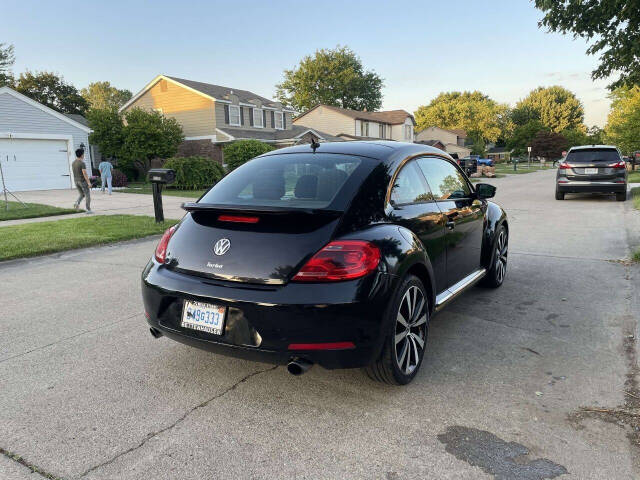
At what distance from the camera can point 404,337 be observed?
320 centimetres

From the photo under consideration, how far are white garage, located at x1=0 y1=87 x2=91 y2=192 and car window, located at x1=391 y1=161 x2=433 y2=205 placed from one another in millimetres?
23106

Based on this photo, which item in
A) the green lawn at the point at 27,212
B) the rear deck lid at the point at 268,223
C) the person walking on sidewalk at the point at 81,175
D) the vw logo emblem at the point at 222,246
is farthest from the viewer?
the person walking on sidewalk at the point at 81,175

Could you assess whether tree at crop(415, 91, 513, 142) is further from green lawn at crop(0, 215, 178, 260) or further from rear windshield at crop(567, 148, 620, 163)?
green lawn at crop(0, 215, 178, 260)

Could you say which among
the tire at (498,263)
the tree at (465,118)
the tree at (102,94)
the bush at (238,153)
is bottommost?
the tire at (498,263)

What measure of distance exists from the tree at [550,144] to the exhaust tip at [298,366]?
86.7 metres

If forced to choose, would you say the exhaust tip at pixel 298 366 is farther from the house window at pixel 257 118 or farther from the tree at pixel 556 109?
the tree at pixel 556 109

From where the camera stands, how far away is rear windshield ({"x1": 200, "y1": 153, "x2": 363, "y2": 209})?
3.25m

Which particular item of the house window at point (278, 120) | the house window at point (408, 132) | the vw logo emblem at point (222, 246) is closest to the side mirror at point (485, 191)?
the vw logo emblem at point (222, 246)

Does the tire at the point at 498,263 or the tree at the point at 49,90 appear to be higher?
the tree at the point at 49,90

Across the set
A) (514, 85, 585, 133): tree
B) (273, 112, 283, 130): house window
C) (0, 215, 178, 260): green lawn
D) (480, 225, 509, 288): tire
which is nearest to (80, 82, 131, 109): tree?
(273, 112, 283, 130): house window

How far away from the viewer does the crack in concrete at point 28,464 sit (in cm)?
229

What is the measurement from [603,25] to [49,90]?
57413 millimetres

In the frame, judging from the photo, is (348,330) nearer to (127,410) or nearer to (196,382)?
(196,382)

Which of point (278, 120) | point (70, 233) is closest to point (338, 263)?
point (70, 233)
